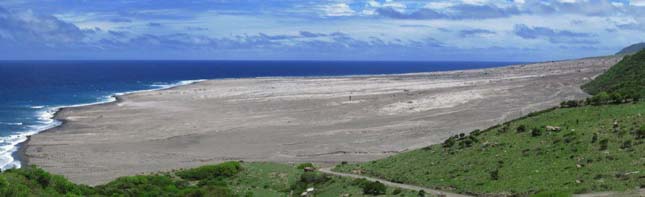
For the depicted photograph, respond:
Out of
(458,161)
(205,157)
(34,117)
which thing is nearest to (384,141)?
(205,157)

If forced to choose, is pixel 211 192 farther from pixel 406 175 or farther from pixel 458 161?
pixel 458 161

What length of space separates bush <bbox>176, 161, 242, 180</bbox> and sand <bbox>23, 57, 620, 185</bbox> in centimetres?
699

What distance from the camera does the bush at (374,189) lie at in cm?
2786

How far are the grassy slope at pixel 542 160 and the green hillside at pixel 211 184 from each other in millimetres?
3041

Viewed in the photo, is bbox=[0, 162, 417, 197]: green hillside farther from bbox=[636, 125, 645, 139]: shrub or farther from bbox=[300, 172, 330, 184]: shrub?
bbox=[636, 125, 645, 139]: shrub

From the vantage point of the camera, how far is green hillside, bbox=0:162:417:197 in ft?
79.5

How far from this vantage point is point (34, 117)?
76.2 metres

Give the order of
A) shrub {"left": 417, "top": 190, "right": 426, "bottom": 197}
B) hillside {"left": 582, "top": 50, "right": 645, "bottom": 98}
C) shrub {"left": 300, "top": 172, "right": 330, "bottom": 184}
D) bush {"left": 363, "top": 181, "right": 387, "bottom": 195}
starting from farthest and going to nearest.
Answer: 1. hillside {"left": 582, "top": 50, "right": 645, "bottom": 98}
2. shrub {"left": 300, "top": 172, "right": 330, "bottom": 184}
3. bush {"left": 363, "top": 181, "right": 387, "bottom": 195}
4. shrub {"left": 417, "top": 190, "right": 426, "bottom": 197}

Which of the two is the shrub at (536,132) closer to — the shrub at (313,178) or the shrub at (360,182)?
the shrub at (360,182)

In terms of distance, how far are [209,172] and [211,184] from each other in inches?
121

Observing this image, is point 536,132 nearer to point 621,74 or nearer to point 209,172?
point 209,172

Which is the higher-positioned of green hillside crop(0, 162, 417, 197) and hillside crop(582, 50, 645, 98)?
hillside crop(582, 50, 645, 98)

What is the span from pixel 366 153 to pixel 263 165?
1073 centimetres

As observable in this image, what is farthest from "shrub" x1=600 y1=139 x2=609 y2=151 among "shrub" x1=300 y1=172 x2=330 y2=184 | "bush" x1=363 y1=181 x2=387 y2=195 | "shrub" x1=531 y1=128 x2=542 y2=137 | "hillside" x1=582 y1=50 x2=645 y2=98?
"hillside" x1=582 y1=50 x2=645 y2=98
